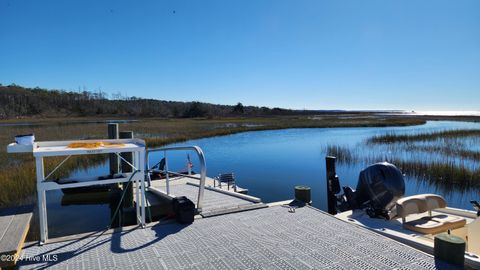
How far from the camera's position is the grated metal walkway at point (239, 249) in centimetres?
374

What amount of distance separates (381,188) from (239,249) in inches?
141

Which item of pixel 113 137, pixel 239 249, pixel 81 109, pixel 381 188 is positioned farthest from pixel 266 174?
pixel 81 109

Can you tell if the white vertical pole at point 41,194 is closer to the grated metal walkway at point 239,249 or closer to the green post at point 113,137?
→ the grated metal walkway at point 239,249

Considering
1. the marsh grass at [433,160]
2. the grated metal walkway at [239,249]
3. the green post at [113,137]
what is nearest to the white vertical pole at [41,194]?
the grated metal walkway at [239,249]

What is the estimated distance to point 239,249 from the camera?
4.16 meters

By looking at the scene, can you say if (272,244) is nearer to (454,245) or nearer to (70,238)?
(454,245)

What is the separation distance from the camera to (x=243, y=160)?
62.9 feet

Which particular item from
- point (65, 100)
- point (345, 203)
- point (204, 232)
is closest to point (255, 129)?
point (345, 203)

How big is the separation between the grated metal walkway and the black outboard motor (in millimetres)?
1484

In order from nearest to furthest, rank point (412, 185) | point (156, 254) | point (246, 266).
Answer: point (246, 266), point (156, 254), point (412, 185)

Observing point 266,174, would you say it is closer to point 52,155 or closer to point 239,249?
point 239,249

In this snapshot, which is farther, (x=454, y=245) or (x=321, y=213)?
(x=321, y=213)

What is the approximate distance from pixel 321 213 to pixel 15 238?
4.44 m

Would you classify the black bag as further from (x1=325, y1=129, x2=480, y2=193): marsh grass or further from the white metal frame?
(x1=325, y1=129, x2=480, y2=193): marsh grass
